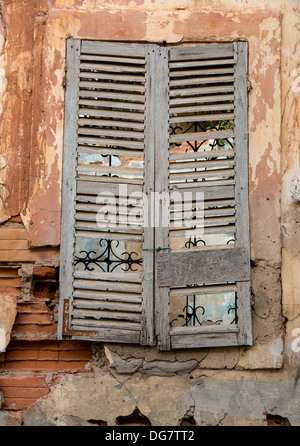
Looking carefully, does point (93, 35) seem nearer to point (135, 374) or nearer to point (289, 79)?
point (289, 79)

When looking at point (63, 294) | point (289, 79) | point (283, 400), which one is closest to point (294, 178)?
point (289, 79)

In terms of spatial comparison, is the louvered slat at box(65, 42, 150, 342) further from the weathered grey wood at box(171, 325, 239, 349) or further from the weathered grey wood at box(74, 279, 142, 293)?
the weathered grey wood at box(171, 325, 239, 349)

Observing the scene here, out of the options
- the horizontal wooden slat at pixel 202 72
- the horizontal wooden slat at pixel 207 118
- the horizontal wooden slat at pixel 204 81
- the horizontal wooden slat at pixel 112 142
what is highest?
the horizontal wooden slat at pixel 202 72

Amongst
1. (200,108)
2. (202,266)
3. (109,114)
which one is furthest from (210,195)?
(109,114)

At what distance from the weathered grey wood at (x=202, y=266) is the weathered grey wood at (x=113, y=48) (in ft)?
5.10

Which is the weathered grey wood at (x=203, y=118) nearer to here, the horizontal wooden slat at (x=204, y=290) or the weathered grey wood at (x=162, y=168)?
the weathered grey wood at (x=162, y=168)

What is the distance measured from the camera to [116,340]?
4.71m

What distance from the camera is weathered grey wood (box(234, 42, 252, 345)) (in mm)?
4707

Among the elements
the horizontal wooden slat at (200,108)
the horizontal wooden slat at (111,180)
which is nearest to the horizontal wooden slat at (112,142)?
the horizontal wooden slat at (111,180)

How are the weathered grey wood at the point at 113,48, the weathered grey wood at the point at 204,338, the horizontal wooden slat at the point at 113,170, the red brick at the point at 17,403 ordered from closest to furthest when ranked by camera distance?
the weathered grey wood at the point at 204,338, the red brick at the point at 17,403, the horizontal wooden slat at the point at 113,170, the weathered grey wood at the point at 113,48

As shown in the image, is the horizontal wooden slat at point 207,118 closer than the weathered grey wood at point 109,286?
No

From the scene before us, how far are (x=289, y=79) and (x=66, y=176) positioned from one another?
186 centimetres

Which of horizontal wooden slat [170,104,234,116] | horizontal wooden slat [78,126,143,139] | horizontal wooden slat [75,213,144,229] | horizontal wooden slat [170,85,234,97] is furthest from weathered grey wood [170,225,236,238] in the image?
horizontal wooden slat [170,85,234,97]

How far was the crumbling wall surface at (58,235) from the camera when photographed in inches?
186
